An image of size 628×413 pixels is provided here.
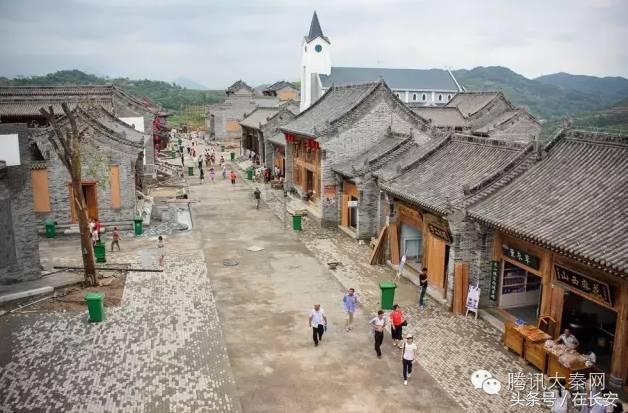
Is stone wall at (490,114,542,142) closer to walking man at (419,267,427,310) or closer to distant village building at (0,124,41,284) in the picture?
walking man at (419,267,427,310)

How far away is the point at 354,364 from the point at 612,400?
594cm

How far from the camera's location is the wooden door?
18.6 metres

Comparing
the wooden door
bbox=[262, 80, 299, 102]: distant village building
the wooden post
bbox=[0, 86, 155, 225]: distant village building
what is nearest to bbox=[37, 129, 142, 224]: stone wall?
bbox=[0, 86, 155, 225]: distant village building

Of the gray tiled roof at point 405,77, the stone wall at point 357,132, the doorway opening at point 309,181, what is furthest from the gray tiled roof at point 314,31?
the stone wall at point 357,132

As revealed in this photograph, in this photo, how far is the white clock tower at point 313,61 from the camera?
76312mm

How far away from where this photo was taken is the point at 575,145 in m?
16.5

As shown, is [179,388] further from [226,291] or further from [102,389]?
[226,291]

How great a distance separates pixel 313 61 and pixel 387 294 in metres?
65.3

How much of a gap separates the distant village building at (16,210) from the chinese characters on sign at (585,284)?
57.8 ft

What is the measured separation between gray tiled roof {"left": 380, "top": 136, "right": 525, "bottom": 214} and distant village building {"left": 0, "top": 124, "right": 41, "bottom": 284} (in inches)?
540

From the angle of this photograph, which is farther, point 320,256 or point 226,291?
point 320,256

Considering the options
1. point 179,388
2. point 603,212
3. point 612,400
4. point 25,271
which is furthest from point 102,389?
point 603,212

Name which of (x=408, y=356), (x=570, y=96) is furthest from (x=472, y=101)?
(x=570, y=96)

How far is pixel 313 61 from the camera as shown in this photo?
77750 mm
